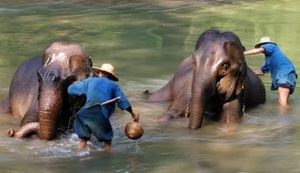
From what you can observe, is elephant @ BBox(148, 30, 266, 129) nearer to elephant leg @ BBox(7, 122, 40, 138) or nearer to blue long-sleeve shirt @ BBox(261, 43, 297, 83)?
blue long-sleeve shirt @ BBox(261, 43, 297, 83)

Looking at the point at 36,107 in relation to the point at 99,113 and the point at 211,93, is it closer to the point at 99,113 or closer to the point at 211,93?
the point at 99,113

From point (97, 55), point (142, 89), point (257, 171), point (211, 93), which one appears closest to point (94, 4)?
point (97, 55)

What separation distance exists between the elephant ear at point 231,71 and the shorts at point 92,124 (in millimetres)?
1899

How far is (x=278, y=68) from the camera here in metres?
11.5

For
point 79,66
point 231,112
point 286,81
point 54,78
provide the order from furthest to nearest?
1. point 286,81
2. point 231,112
3. point 79,66
4. point 54,78

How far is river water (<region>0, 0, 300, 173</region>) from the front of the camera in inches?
299

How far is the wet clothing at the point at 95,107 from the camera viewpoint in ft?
25.9

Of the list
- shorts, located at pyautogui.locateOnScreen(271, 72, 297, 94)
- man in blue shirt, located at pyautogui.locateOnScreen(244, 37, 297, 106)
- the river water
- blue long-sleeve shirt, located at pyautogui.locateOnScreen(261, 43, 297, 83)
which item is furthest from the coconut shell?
blue long-sleeve shirt, located at pyautogui.locateOnScreen(261, 43, 297, 83)

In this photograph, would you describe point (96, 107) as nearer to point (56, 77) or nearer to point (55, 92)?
point (55, 92)

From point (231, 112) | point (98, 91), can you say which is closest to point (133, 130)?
point (98, 91)

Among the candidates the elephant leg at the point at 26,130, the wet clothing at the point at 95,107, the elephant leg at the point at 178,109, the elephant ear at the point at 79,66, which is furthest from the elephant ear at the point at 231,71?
the elephant leg at the point at 26,130

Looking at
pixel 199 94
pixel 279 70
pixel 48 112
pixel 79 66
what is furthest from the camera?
pixel 279 70

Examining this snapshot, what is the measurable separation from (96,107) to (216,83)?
75.6 inches

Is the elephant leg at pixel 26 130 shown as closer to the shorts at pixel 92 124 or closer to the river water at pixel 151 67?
the river water at pixel 151 67
